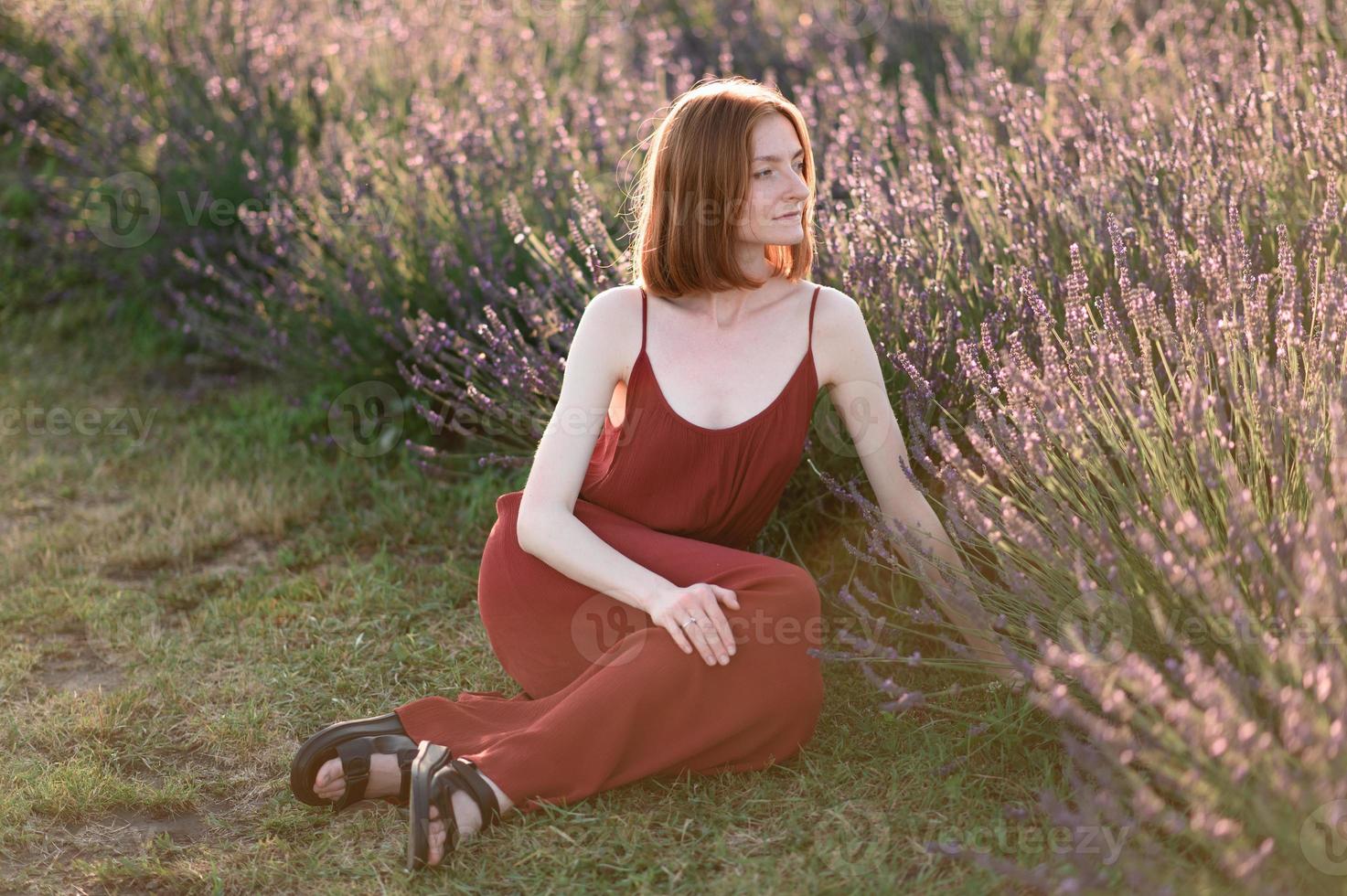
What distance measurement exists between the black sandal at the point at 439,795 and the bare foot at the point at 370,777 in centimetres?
12

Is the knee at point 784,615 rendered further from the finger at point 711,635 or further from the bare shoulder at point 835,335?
the bare shoulder at point 835,335

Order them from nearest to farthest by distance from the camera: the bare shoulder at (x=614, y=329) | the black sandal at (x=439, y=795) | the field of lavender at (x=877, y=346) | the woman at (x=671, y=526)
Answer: the field of lavender at (x=877, y=346) → the black sandal at (x=439, y=795) → the woman at (x=671, y=526) → the bare shoulder at (x=614, y=329)

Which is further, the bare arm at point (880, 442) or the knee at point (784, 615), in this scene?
the bare arm at point (880, 442)

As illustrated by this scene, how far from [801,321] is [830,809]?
87 centimetres

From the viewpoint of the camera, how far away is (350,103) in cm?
449

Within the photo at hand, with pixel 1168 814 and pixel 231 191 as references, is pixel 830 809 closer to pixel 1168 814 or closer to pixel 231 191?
pixel 1168 814

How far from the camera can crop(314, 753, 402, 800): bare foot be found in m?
2.20

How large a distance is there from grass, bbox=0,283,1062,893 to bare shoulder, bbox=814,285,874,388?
23.3 inches

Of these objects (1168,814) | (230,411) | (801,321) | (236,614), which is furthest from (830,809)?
(230,411)

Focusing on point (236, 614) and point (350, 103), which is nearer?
point (236, 614)

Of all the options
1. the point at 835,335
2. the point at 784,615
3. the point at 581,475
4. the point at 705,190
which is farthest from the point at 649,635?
the point at 705,190

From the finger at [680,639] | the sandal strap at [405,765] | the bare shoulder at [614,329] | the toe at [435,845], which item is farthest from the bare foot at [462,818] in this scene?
the bare shoulder at [614,329]

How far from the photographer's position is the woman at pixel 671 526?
6.99 feet

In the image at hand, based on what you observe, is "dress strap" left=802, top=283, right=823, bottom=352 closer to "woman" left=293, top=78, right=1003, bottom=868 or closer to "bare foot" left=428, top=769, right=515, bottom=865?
"woman" left=293, top=78, right=1003, bottom=868
